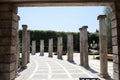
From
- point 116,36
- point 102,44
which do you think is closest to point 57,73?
point 102,44

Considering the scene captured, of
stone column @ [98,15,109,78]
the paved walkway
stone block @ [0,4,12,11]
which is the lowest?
the paved walkway

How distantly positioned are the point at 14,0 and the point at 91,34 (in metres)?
51.2

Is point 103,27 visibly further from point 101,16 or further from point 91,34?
point 91,34

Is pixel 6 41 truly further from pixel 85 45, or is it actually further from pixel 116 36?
pixel 85 45

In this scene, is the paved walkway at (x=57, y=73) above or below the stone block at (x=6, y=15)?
below

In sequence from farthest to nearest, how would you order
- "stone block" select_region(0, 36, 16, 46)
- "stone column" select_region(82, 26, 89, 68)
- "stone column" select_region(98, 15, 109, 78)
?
"stone column" select_region(82, 26, 89, 68), "stone column" select_region(98, 15, 109, 78), "stone block" select_region(0, 36, 16, 46)

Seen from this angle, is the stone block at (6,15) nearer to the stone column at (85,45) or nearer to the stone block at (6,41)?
the stone block at (6,41)

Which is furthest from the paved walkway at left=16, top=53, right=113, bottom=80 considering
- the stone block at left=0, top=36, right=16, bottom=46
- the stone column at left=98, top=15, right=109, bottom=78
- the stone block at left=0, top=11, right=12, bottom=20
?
the stone block at left=0, top=11, right=12, bottom=20

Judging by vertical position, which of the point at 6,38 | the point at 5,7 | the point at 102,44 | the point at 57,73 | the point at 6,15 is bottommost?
the point at 57,73

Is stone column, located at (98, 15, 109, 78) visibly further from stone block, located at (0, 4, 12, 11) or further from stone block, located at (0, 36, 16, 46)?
stone block, located at (0, 4, 12, 11)

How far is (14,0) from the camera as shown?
9.18 meters

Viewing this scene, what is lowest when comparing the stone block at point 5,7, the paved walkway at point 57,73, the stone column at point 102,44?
the paved walkway at point 57,73

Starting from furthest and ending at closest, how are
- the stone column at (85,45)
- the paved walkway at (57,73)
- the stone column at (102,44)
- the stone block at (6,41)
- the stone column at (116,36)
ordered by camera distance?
the stone column at (85,45)
the stone column at (102,44)
the paved walkway at (57,73)
the stone block at (6,41)
the stone column at (116,36)

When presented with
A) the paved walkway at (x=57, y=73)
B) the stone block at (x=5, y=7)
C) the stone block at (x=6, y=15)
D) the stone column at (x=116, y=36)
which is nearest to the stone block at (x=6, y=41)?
the stone block at (x=6, y=15)
